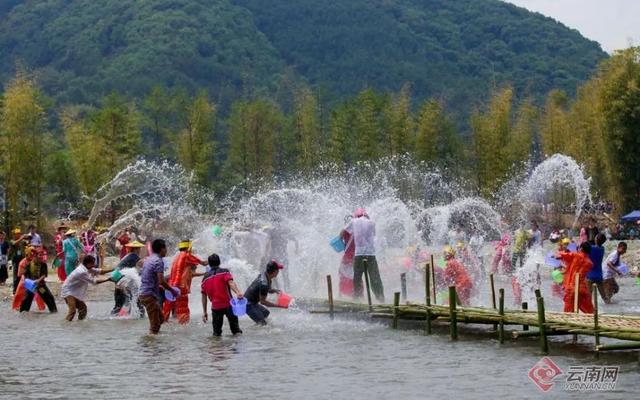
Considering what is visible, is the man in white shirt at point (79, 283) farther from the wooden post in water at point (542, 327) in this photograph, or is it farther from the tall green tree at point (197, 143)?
the tall green tree at point (197, 143)

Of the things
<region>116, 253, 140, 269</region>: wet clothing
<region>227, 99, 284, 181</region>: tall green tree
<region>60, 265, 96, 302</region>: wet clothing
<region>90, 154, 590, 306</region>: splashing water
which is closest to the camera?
<region>60, 265, 96, 302</region>: wet clothing

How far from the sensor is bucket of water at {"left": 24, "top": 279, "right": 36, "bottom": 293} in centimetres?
2514

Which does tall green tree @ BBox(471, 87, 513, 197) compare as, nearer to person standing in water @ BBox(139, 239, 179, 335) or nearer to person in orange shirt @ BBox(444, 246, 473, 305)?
person in orange shirt @ BBox(444, 246, 473, 305)

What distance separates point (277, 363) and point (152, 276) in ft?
11.5

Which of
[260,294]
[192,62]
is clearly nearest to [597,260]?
[260,294]

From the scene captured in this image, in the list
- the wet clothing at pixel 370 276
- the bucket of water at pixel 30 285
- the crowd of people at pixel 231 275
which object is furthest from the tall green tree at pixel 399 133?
the wet clothing at pixel 370 276

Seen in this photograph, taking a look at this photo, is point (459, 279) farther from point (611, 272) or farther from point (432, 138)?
point (432, 138)

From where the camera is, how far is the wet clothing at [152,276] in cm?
1909

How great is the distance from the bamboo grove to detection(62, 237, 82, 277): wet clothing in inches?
1060

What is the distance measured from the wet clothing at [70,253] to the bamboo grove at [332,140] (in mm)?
26921

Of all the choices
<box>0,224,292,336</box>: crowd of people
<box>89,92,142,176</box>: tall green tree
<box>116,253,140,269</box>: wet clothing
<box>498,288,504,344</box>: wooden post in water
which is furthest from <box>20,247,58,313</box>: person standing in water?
<box>89,92,142,176</box>: tall green tree

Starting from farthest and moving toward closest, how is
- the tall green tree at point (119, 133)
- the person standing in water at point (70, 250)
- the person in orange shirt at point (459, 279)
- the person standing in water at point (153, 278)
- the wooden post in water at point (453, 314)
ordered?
the tall green tree at point (119, 133) < the person standing in water at point (70, 250) < the person in orange shirt at point (459, 279) < the person standing in water at point (153, 278) < the wooden post in water at point (453, 314)

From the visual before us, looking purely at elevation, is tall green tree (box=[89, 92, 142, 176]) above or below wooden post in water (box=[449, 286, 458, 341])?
above

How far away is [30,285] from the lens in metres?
25.2
